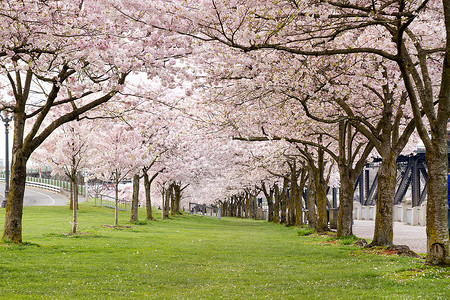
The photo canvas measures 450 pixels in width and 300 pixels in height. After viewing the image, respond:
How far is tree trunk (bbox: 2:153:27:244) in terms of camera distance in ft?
46.4

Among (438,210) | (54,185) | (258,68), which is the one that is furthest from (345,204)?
(54,185)

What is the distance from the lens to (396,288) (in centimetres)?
803

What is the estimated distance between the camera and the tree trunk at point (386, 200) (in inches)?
554

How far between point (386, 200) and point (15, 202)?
35.4 ft

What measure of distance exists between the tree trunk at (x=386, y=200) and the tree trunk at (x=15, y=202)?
10478 mm

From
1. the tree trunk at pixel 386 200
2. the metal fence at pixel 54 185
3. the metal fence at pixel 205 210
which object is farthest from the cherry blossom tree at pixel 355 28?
the metal fence at pixel 54 185

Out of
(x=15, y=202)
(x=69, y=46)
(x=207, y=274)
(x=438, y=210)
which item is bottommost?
(x=207, y=274)

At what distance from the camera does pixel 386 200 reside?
14023 mm

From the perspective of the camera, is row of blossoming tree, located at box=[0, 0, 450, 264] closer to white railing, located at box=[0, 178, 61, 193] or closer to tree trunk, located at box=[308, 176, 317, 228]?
tree trunk, located at box=[308, 176, 317, 228]

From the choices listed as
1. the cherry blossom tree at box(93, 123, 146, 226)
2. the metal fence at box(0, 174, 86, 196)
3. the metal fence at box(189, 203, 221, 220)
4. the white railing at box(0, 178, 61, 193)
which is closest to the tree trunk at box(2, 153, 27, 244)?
the cherry blossom tree at box(93, 123, 146, 226)

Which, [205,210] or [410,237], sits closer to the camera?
[410,237]

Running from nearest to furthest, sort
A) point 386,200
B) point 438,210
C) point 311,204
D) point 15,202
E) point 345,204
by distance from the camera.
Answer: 1. point 438,210
2. point 386,200
3. point 15,202
4. point 345,204
5. point 311,204

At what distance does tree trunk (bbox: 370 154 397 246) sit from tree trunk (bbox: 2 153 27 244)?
34.4 feet

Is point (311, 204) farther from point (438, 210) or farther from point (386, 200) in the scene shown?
point (438, 210)
